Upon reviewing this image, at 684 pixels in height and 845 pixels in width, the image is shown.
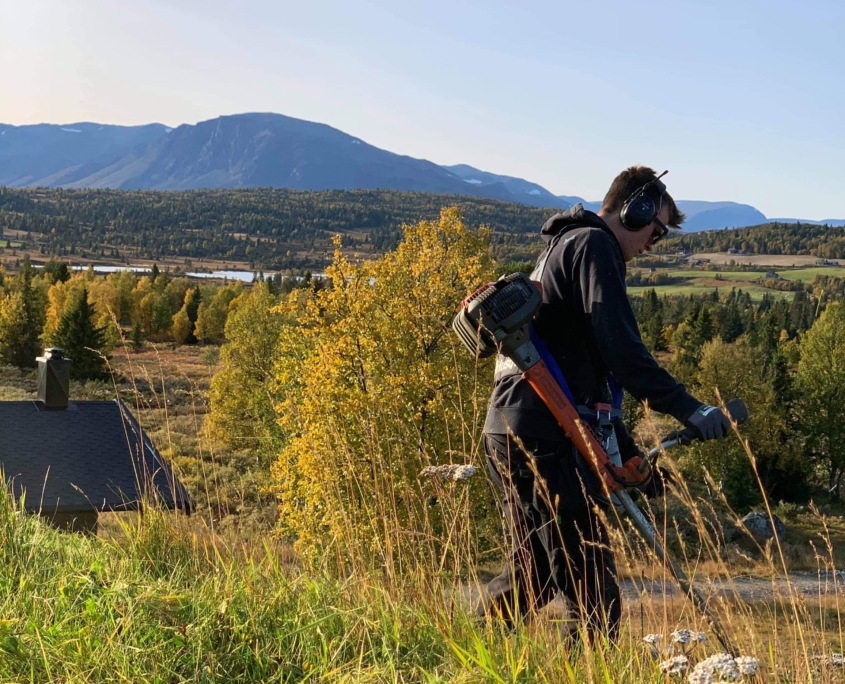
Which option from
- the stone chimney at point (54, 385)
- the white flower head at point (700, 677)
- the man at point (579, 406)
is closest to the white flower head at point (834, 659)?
the white flower head at point (700, 677)

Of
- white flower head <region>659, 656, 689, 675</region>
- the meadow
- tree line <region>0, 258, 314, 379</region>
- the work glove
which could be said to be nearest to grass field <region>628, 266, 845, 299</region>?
tree line <region>0, 258, 314, 379</region>

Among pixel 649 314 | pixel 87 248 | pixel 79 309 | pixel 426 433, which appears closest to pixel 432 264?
pixel 426 433

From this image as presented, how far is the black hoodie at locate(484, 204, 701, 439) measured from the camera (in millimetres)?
2996

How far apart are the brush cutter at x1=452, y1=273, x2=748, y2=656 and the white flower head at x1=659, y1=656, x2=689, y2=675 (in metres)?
0.77

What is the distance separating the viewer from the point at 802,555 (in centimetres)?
3278

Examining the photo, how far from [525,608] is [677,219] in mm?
1889

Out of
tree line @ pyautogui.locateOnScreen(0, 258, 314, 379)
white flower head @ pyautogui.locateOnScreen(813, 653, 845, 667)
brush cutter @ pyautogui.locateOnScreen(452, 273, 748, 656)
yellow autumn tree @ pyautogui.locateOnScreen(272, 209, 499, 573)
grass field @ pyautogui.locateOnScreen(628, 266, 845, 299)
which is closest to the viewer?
white flower head @ pyautogui.locateOnScreen(813, 653, 845, 667)

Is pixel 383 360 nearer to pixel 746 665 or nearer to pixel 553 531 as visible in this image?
pixel 553 531

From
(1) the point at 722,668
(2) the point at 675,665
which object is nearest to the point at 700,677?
(1) the point at 722,668

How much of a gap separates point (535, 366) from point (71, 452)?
446 inches

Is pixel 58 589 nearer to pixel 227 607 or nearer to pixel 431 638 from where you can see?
pixel 227 607

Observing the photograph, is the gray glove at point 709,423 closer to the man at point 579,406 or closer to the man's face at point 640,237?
the man at point 579,406

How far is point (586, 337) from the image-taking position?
3.26 m

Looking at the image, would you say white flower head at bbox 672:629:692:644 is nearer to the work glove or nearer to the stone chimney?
the work glove
